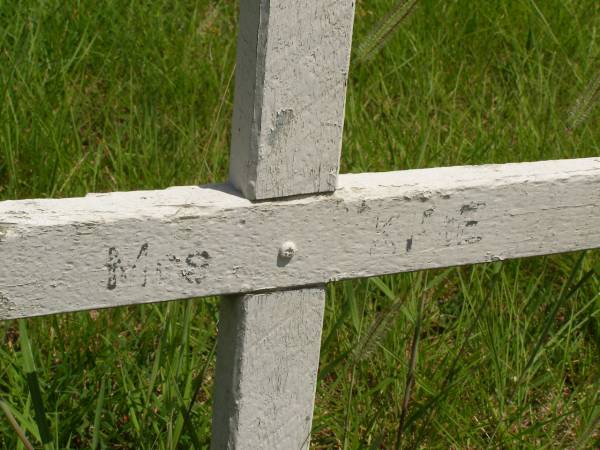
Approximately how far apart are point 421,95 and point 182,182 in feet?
2.45

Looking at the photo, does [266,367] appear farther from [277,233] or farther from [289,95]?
[289,95]

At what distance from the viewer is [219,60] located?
101 inches

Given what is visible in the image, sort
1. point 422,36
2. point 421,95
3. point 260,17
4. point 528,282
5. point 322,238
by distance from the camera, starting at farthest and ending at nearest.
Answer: point 422,36, point 421,95, point 528,282, point 322,238, point 260,17

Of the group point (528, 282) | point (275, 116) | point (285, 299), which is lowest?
point (528, 282)

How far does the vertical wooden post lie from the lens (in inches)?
42.5

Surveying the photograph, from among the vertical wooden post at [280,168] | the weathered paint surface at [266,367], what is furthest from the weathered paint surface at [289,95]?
the weathered paint surface at [266,367]

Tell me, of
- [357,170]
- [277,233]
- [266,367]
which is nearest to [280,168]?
[277,233]

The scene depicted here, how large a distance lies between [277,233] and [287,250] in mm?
26

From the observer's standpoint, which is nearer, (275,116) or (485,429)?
(275,116)

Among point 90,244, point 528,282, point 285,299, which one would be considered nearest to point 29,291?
point 90,244

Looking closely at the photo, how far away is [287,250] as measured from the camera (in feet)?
3.87

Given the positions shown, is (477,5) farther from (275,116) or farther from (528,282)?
(275,116)

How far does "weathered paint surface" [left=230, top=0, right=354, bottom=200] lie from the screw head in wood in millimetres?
62

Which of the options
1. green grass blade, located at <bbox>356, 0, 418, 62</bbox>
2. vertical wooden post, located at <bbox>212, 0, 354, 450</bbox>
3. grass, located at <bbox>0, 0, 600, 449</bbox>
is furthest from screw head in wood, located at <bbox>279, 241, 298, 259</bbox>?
green grass blade, located at <bbox>356, 0, 418, 62</bbox>
